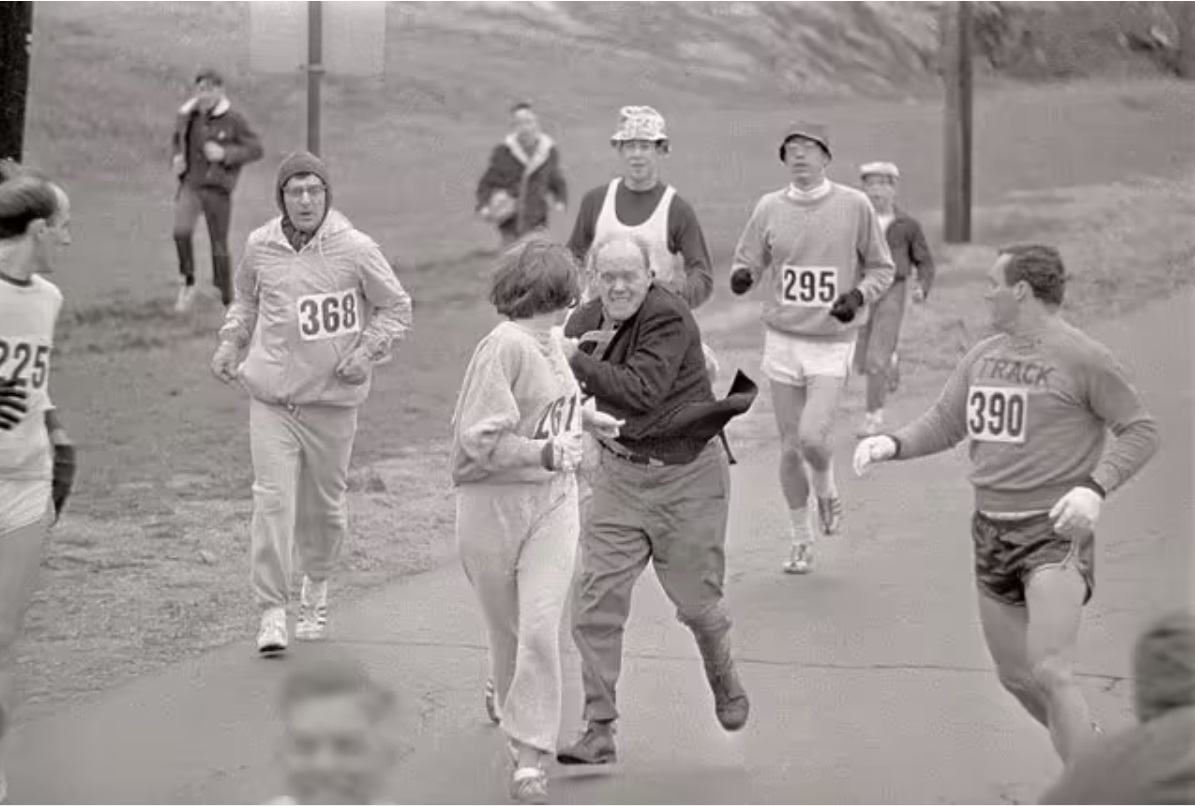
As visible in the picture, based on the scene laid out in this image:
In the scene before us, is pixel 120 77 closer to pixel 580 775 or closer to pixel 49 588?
pixel 49 588

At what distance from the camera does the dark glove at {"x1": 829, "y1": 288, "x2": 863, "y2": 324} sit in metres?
10.1

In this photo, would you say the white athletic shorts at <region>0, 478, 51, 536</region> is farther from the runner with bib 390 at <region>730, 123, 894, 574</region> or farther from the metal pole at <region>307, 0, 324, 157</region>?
the metal pole at <region>307, 0, 324, 157</region>

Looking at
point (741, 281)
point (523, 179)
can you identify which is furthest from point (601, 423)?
point (523, 179)

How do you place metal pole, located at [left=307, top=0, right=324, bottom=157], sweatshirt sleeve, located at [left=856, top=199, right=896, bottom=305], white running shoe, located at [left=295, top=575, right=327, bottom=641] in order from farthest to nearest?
metal pole, located at [left=307, top=0, right=324, bottom=157] → sweatshirt sleeve, located at [left=856, top=199, right=896, bottom=305] → white running shoe, located at [left=295, top=575, right=327, bottom=641]

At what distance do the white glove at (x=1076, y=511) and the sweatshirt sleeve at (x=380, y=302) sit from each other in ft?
10.4

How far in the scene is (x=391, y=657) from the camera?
Result: 8.76 meters

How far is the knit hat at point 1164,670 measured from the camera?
4.42 m

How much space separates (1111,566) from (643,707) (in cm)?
309

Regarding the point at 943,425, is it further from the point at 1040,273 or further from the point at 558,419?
the point at 558,419

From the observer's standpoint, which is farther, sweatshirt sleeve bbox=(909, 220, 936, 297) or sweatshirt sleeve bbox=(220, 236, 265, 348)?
sweatshirt sleeve bbox=(909, 220, 936, 297)

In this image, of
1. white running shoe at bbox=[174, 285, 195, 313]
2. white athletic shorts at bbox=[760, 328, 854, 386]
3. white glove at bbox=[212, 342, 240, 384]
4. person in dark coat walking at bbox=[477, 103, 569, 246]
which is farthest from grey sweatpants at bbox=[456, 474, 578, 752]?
person in dark coat walking at bbox=[477, 103, 569, 246]

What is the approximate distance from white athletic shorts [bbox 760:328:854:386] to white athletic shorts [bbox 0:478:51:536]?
168 inches

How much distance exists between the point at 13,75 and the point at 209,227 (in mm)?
7611

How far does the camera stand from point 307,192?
8.66 m
